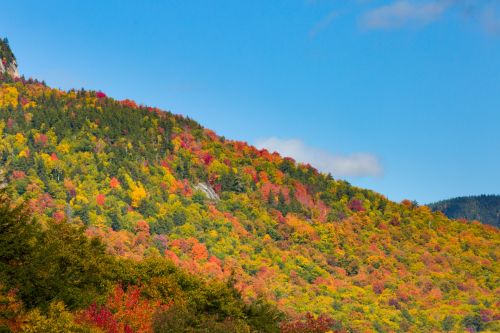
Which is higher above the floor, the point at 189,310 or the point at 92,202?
the point at 92,202

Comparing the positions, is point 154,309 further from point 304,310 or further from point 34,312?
point 304,310

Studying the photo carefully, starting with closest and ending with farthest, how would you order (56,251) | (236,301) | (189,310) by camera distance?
(56,251), (189,310), (236,301)

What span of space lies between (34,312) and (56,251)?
50.6 feet

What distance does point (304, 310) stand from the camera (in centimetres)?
17375

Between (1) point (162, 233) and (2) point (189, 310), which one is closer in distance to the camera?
(2) point (189, 310)

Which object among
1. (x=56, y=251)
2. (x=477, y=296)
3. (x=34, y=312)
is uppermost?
(x=477, y=296)

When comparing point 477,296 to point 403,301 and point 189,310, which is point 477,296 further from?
point 189,310

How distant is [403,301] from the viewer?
634ft

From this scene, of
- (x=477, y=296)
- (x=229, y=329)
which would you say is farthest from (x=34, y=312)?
(x=477, y=296)

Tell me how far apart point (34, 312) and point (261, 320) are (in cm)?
4494

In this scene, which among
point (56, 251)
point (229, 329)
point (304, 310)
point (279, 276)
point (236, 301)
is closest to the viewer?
point (56, 251)

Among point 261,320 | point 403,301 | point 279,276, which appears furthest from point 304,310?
point 261,320

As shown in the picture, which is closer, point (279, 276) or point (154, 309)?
point (154, 309)

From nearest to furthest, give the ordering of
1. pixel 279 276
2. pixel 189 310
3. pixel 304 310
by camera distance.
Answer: pixel 189 310
pixel 304 310
pixel 279 276
